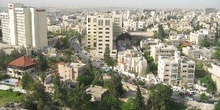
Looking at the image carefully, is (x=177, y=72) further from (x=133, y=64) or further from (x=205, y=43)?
(x=205, y=43)

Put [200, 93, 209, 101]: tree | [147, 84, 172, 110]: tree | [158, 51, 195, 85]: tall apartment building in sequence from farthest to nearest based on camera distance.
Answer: [158, 51, 195, 85]: tall apartment building
[200, 93, 209, 101]: tree
[147, 84, 172, 110]: tree

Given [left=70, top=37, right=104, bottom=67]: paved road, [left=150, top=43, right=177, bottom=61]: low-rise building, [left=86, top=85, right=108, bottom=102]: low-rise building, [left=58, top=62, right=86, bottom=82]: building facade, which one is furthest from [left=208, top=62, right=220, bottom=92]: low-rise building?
[left=58, top=62, right=86, bottom=82]: building facade

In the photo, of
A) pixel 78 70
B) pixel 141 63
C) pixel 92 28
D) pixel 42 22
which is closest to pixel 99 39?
pixel 92 28

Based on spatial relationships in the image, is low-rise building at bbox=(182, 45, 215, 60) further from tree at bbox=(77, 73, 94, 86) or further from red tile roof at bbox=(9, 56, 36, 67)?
red tile roof at bbox=(9, 56, 36, 67)

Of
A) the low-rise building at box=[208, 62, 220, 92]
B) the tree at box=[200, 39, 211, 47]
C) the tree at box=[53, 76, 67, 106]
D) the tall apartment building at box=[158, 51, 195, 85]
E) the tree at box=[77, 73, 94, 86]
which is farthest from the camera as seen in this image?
the tree at box=[200, 39, 211, 47]

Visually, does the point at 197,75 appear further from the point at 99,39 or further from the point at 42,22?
the point at 42,22

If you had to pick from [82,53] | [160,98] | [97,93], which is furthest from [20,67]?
[160,98]

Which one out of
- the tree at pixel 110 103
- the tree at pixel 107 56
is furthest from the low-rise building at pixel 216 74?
the tree at pixel 107 56
